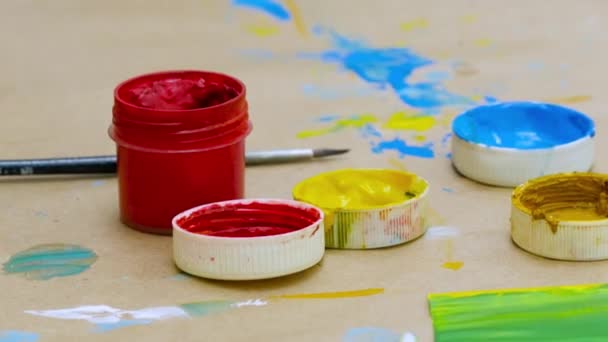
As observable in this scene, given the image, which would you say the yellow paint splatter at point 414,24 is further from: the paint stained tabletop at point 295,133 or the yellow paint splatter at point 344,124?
the yellow paint splatter at point 344,124

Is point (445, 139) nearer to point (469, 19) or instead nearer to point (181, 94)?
point (181, 94)

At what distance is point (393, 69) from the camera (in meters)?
2.25

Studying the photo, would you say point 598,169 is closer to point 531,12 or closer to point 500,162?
point 500,162

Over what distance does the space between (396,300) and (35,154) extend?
0.77 meters

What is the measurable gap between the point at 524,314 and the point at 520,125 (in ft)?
2.01

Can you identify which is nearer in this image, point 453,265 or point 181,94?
point 453,265

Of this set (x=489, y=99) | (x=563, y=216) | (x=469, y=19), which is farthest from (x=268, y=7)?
(x=563, y=216)

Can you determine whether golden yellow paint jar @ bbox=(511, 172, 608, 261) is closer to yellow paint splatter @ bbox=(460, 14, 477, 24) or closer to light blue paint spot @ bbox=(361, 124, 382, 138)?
light blue paint spot @ bbox=(361, 124, 382, 138)

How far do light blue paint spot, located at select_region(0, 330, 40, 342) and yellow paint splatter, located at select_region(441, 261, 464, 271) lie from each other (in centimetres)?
49

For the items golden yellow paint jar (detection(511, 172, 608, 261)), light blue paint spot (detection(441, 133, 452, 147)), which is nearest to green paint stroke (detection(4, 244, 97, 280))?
golden yellow paint jar (detection(511, 172, 608, 261))

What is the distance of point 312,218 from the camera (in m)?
1.46

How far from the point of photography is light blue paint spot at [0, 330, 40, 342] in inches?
50.6

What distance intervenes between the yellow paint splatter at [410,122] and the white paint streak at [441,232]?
1.37 feet

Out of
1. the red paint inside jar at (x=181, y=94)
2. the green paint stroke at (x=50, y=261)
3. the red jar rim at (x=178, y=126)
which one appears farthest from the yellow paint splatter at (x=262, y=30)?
the green paint stroke at (x=50, y=261)
